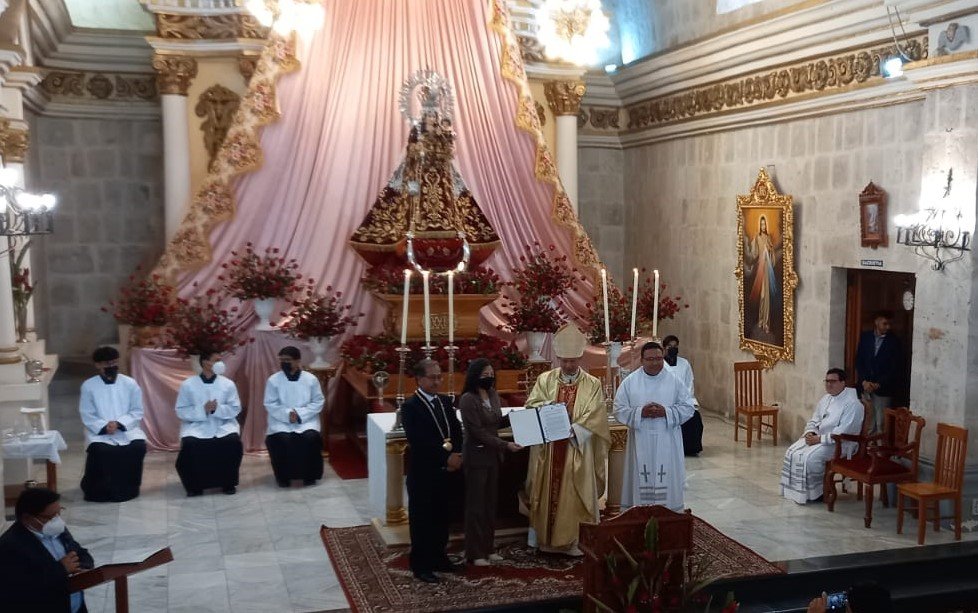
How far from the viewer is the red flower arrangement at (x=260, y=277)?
10539 millimetres

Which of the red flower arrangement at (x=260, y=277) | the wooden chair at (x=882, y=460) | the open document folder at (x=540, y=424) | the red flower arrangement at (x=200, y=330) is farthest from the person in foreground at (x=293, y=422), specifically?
the wooden chair at (x=882, y=460)

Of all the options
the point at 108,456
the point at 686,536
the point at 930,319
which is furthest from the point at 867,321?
the point at 108,456

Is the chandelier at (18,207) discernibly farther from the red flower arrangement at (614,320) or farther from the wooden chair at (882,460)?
the wooden chair at (882,460)

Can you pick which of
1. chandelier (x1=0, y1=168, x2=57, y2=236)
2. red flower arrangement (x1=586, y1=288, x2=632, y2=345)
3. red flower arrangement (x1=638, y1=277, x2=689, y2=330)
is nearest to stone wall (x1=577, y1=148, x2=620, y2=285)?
red flower arrangement (x1=638, y1=277, x2=689, y2=330)

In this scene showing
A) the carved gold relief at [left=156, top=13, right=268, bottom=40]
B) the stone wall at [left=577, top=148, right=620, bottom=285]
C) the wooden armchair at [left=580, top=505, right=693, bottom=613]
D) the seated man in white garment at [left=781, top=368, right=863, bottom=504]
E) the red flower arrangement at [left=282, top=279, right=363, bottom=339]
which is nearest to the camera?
the wooden armchair at [left=580, top=505, right=693, bottom=613]

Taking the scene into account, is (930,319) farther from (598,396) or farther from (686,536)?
(686,536)

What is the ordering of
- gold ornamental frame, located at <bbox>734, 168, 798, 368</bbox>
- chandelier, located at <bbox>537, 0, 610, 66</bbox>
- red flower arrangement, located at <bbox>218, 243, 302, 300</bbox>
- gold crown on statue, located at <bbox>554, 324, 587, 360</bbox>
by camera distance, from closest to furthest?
gold crown on statue, located at <bbox>554, 324, 587, 360</bbox> < red flower arrangement, located at <bbox>218, 243, 302, 300</bbox> < gold ornamental frame, located at <bbox>734, 168, 798, 368</bbox> < chandelier, located at <bbox>537, 0, 610, 66</bbox>

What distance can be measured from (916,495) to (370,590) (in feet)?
13.9

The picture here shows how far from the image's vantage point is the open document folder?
22.4ft

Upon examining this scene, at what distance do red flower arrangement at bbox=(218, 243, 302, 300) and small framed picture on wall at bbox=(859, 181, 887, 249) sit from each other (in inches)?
230

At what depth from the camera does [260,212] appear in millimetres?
11039

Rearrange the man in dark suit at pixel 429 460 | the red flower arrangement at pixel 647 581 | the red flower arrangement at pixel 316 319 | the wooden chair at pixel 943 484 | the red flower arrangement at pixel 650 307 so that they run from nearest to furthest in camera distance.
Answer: the red flower arrangement at pixel 647 581, the man in dark suit at pixel 429 460, the wooden chair at pixel 943 484, the red flower arrangement at pixel 316 319, the red flower arrangement at pixel 650 307

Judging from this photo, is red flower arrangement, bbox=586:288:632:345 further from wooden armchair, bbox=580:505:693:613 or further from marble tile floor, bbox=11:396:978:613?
wooden armchair, bbox=580:505:693:613

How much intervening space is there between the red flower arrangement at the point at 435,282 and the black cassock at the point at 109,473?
3071 mm
